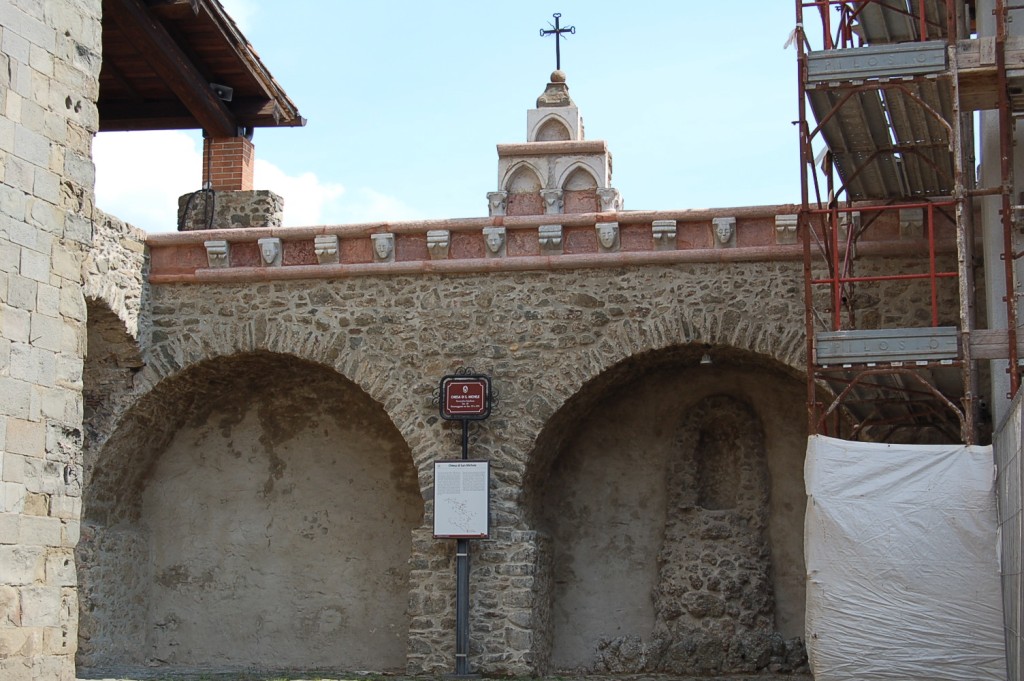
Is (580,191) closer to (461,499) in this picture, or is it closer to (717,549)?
(461,499)

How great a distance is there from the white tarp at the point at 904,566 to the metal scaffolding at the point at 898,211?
1.34 ft

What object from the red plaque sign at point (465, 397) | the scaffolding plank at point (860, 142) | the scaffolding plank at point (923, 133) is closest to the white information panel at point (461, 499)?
the red plaque sign at point (465, 397)

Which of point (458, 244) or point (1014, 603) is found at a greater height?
point (458, 244)

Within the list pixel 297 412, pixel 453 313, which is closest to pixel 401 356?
pixel 453 313

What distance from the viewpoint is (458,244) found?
1191 centimetres

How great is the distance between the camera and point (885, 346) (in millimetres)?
9375

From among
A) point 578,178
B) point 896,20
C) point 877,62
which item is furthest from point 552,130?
point 877,62

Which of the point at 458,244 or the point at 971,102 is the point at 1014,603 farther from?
the point at 458,244

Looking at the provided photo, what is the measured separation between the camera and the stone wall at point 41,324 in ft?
24.8

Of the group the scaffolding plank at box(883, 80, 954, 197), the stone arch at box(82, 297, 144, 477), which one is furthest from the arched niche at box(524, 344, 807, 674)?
the stone arch at box(82, 297, 144, 477)

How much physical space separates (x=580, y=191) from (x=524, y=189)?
0.49 metres

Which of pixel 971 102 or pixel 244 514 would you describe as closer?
pixel 971 102

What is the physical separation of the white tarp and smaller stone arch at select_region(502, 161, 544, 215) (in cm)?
404

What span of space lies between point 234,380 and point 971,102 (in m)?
6.47
